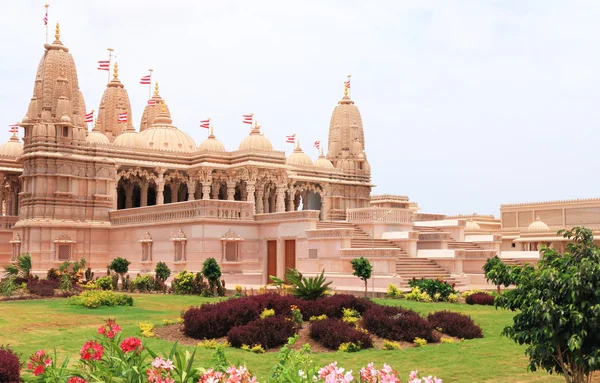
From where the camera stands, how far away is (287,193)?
5119 centimetres

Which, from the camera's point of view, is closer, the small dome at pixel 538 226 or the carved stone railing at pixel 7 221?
the carved stone railing at pixel 7 221

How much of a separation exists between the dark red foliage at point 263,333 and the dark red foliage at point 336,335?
1.72 feet

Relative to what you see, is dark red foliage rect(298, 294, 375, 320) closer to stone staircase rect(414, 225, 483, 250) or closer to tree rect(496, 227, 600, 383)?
tree rect(496, 227, 600, 383)

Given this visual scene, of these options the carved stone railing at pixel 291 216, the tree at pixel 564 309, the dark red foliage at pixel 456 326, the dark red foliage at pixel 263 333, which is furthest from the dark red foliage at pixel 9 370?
the carved stone railing at pixel 291 216

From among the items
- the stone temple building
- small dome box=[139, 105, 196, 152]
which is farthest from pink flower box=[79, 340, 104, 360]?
small dome box=[139, 105, 196, 152]

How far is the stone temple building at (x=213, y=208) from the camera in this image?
3491 centimetres

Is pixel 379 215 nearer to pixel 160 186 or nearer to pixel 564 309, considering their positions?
pixel 160 186

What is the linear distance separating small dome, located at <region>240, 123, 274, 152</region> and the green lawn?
873 inches

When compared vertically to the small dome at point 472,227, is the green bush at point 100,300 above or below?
below

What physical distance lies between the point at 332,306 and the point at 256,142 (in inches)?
1114

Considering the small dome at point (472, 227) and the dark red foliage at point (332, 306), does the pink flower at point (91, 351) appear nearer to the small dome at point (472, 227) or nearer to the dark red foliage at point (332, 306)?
the dark red foliage at point (332, 306)

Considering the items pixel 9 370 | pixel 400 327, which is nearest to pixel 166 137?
pixel 400 327

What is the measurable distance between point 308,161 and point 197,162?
10.6m

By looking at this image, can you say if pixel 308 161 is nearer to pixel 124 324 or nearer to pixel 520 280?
pixel 124 324
